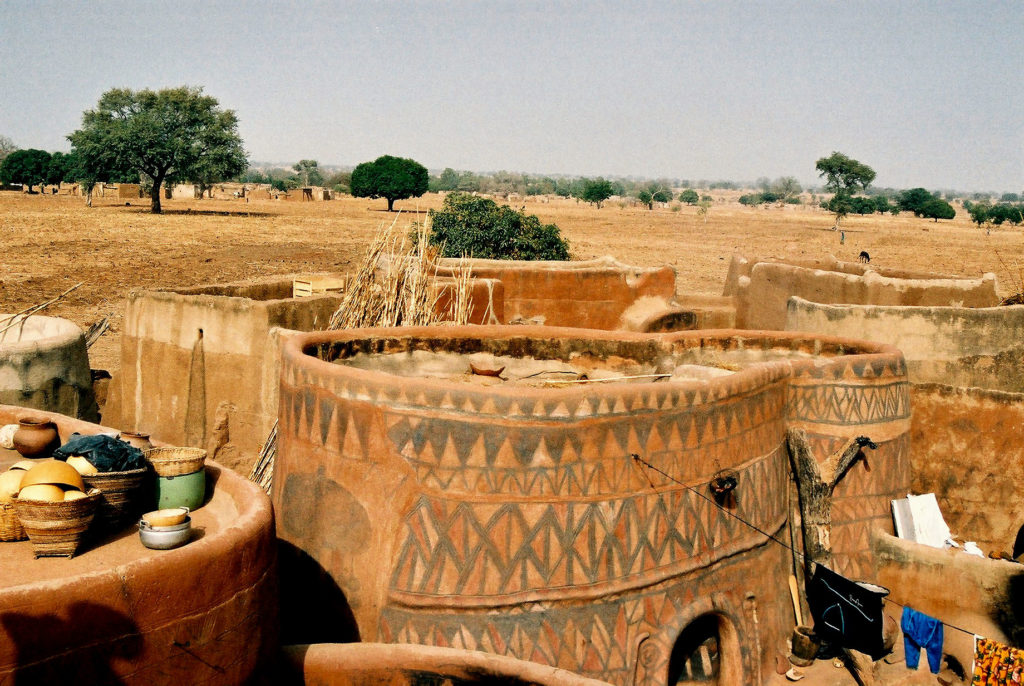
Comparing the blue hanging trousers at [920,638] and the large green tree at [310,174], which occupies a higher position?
the large green tree at [310,174]

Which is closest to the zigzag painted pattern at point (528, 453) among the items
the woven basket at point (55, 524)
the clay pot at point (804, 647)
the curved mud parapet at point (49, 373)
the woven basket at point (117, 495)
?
the woven basket at point (117, 495)

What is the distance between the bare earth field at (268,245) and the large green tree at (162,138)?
7.65 ft

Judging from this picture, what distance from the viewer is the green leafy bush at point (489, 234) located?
73.4 ft

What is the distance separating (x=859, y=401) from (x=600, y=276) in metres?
5.80

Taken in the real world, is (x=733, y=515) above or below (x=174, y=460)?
below

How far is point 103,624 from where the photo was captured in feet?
15.1

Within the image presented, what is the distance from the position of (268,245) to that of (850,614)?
30.8m

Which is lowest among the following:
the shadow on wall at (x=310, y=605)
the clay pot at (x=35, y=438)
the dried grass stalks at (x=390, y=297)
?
the shadow on wall at (x=310, y=605)

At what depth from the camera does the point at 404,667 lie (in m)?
6.55

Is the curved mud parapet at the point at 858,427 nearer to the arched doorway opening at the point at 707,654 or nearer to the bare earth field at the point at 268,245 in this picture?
the arched doorway opening at the point at 707,654

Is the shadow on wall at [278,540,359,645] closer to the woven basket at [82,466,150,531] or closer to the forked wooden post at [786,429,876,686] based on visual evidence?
the woven basket at [82,466,150,531]

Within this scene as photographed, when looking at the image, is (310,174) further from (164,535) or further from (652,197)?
(164,535)

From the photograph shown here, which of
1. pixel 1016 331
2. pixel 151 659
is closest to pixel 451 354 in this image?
pixel 151 659

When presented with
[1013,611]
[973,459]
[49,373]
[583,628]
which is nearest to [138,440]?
[583,628]
